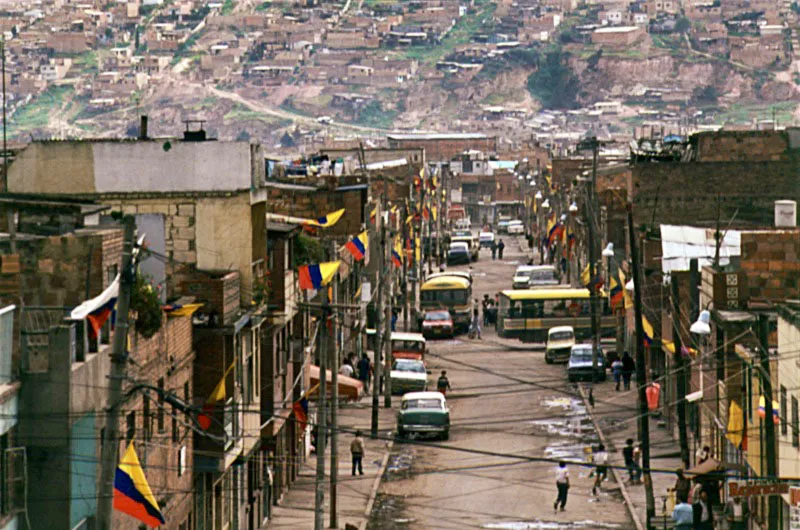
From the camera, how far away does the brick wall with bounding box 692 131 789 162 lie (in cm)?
7394

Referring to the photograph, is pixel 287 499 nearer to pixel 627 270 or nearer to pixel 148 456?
pixel 148 456

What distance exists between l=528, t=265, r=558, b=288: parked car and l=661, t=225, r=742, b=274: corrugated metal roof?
32769 mm

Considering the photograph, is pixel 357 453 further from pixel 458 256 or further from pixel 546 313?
pixel 458 256

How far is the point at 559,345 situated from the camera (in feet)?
227

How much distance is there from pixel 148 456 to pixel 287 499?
14.6 meters

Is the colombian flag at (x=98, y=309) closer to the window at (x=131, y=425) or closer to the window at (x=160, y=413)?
the window at (x=131, y=425)

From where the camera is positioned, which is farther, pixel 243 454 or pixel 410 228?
pixel 410 228

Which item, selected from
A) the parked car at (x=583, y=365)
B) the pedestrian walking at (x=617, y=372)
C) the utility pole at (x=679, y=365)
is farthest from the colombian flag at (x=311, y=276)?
the parked car at (x=583, y=365)

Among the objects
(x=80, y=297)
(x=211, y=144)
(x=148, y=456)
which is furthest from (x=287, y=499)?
(x=80, y=297)

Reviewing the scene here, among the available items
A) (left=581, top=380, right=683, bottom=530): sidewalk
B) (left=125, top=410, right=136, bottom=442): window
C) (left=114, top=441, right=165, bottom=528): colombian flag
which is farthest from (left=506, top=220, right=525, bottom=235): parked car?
(left=114, top=441, right=165, bottom=528): colombian flag

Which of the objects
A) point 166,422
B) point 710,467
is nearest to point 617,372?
point 710,467

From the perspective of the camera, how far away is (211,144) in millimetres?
37812

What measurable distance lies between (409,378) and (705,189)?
1624 centimetres

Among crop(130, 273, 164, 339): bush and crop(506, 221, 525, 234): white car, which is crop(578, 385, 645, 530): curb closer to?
crop(130, 273, 164, 339): bush
